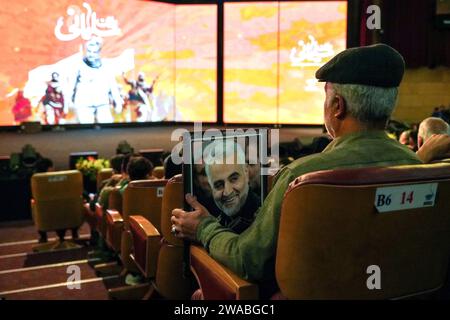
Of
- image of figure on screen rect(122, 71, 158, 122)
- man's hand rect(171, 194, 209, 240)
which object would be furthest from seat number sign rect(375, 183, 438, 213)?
image of figure on screen rect(122, 71, 158, 122)

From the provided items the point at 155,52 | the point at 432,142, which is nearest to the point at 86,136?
the point at 155,52

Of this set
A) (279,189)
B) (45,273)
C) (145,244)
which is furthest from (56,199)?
(279,189)

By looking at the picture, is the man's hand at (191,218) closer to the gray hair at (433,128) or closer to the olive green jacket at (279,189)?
the olive green jacket at (279,189)

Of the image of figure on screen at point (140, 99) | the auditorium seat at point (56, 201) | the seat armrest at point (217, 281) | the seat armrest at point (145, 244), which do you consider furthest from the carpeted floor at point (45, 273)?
the image of figure on screen at point (140, 99)

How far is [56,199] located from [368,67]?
3.78 m

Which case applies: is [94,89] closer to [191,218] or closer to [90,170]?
[90,170]

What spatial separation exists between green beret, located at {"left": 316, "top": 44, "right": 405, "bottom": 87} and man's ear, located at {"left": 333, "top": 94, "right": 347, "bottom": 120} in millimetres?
46

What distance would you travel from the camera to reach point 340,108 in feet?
4.44

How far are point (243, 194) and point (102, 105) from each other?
9.14 m

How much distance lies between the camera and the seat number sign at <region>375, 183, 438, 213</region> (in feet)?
3.90

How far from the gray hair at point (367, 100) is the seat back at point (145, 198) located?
2090 millimetres

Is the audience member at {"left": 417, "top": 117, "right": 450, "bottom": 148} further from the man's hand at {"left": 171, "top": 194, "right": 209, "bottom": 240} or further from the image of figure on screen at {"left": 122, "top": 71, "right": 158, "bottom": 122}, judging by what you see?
the image of figure on screen at {"left": 122, "top": 71, "right": 158, "bottom": 122}

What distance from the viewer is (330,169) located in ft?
4.21

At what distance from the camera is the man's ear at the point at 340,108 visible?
134cm
